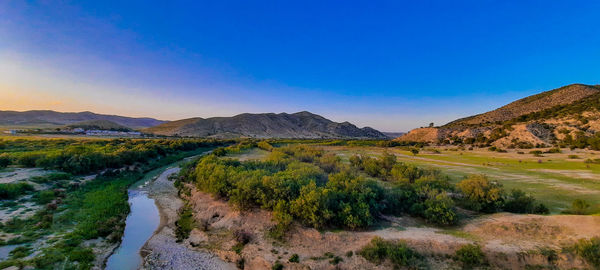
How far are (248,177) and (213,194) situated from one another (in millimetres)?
3826

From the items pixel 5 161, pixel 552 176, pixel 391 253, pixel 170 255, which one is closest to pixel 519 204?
pixel 391 253

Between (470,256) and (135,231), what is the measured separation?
62.9ft

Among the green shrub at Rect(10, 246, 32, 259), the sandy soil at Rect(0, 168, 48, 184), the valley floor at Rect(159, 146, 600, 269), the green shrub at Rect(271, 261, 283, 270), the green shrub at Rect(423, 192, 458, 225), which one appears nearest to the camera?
the valley floor at Rect(159, 146, 600, 269)

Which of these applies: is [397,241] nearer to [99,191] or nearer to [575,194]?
[575,194]

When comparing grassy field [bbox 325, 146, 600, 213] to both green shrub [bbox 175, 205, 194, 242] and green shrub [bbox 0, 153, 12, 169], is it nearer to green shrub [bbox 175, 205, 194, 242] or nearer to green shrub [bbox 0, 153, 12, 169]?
green shrub [bbox 175, 205, 194, 242]

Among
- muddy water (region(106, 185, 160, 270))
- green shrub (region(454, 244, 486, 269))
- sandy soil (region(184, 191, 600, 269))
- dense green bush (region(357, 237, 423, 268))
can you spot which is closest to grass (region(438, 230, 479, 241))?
sandy soil (region(184, 191, 600, 269))

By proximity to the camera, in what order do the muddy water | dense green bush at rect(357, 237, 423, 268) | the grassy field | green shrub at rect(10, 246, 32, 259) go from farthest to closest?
the grassy field, the muddy water, green shrub at rect(10, 246, 32, 259), dense green bush at rect(357, 237, 423, 268)

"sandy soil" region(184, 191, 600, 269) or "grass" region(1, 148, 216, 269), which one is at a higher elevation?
"sandy soil" region(184, 191, 600, 269)

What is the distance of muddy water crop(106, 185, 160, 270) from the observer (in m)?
12.2

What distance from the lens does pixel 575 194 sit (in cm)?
1595

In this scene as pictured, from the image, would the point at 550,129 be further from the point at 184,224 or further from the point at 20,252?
the point at 20,252

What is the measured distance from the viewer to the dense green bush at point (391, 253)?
10383mm

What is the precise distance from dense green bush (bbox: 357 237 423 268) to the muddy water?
1124cm

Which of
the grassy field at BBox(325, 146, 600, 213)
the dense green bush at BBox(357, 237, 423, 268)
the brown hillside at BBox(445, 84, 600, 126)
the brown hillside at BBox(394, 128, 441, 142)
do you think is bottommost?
the dense green bush at BBox(357, 237, 423, 268)
